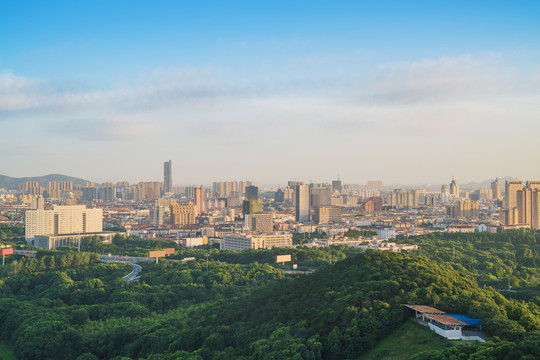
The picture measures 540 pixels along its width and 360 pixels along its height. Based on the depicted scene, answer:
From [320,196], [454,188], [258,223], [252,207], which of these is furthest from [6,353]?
[454,188]

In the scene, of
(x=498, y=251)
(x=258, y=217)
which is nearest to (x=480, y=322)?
(x=498, y=251)

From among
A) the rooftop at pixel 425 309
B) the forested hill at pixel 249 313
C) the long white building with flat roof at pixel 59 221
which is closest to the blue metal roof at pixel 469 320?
the forested hill at pixel 249 313

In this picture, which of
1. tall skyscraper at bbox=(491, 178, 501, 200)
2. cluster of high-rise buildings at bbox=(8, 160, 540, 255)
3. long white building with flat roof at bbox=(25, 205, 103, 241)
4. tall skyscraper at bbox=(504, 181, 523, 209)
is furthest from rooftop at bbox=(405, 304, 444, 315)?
tall skyscraper at bbox=(491, 178, 501, 200)

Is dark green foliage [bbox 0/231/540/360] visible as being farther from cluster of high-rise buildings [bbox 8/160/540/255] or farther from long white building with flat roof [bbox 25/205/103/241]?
long white building with flat roof [bbox 25/205/103/241]

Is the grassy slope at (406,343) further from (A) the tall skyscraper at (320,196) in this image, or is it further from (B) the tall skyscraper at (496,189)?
(B) the tall skyscraper at (496,189)

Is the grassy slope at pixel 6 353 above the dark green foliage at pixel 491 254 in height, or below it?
below

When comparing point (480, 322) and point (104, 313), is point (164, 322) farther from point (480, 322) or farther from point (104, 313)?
point (480, 322)
